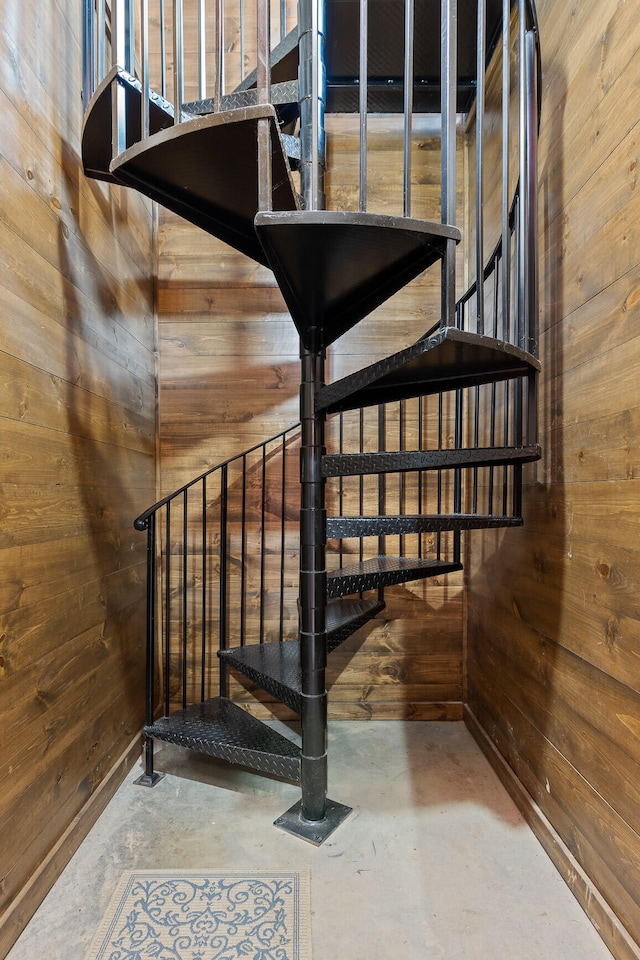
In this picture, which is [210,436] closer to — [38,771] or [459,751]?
[38,771]

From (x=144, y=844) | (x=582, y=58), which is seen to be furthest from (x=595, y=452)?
(x=144, y=844)

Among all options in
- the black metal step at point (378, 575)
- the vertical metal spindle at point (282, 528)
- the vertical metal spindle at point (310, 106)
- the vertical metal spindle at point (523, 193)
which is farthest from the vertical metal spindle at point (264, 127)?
the vertical metal spindle at point (282, 528)

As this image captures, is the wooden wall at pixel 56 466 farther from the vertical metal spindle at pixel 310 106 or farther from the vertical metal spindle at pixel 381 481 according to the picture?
the vertical metal spindle at pixel 381 481

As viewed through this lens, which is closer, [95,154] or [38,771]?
[38,771]

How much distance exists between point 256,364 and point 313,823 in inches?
72.2

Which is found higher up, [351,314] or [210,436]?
[351,314]

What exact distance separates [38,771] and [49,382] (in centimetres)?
109

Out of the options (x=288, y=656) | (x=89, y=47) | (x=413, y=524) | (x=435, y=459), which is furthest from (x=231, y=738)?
(x=89, y=47)

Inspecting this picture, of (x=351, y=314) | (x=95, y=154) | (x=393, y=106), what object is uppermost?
(x=393, y=106)

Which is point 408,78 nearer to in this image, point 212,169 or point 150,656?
point 212,169

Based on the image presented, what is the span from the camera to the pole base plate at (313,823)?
157cm

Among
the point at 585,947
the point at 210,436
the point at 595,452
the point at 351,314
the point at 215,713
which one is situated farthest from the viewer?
the point at 210,436

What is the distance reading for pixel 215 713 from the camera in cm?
198

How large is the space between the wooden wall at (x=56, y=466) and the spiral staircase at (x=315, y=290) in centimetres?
14
